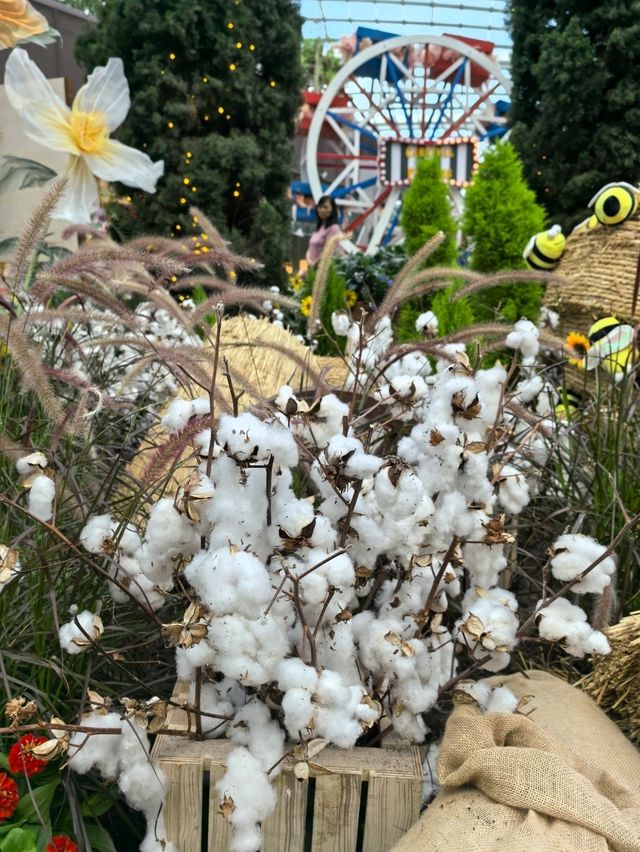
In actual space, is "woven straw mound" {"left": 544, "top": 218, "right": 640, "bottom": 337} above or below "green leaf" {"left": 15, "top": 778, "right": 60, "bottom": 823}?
above

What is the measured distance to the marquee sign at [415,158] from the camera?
11963mm

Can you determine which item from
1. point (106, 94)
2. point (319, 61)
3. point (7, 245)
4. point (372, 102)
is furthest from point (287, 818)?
point (319, 61)

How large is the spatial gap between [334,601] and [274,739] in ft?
0.52

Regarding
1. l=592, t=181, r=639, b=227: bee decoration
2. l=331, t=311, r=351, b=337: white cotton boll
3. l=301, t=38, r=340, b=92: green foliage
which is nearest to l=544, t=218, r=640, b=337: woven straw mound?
l=592, t=181, r=639, b=227: bee decoration

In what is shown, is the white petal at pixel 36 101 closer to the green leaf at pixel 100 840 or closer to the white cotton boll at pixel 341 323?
the white cotton boll at pixel 341 323

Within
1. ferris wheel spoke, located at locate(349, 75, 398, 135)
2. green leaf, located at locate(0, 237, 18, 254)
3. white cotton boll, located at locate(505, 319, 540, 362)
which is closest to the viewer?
white cotton boll, located at locate(505, 319, 540, 362)

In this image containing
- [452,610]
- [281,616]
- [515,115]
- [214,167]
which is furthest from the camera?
[515,115]

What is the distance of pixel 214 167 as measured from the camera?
5133 mm

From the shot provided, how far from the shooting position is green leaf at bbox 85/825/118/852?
89 cm

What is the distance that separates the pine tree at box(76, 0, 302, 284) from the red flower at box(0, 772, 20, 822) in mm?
4570

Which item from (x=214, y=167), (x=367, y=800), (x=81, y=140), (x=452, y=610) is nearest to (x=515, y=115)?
(x=214, y=167)

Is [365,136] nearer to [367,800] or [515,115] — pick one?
[515,115]

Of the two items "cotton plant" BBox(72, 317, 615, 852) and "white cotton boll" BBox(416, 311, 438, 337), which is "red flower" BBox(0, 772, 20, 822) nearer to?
"cotton plant" BBox(72, 317, 615, 852)

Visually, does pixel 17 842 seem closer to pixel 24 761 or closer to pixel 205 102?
pixel 24 761
